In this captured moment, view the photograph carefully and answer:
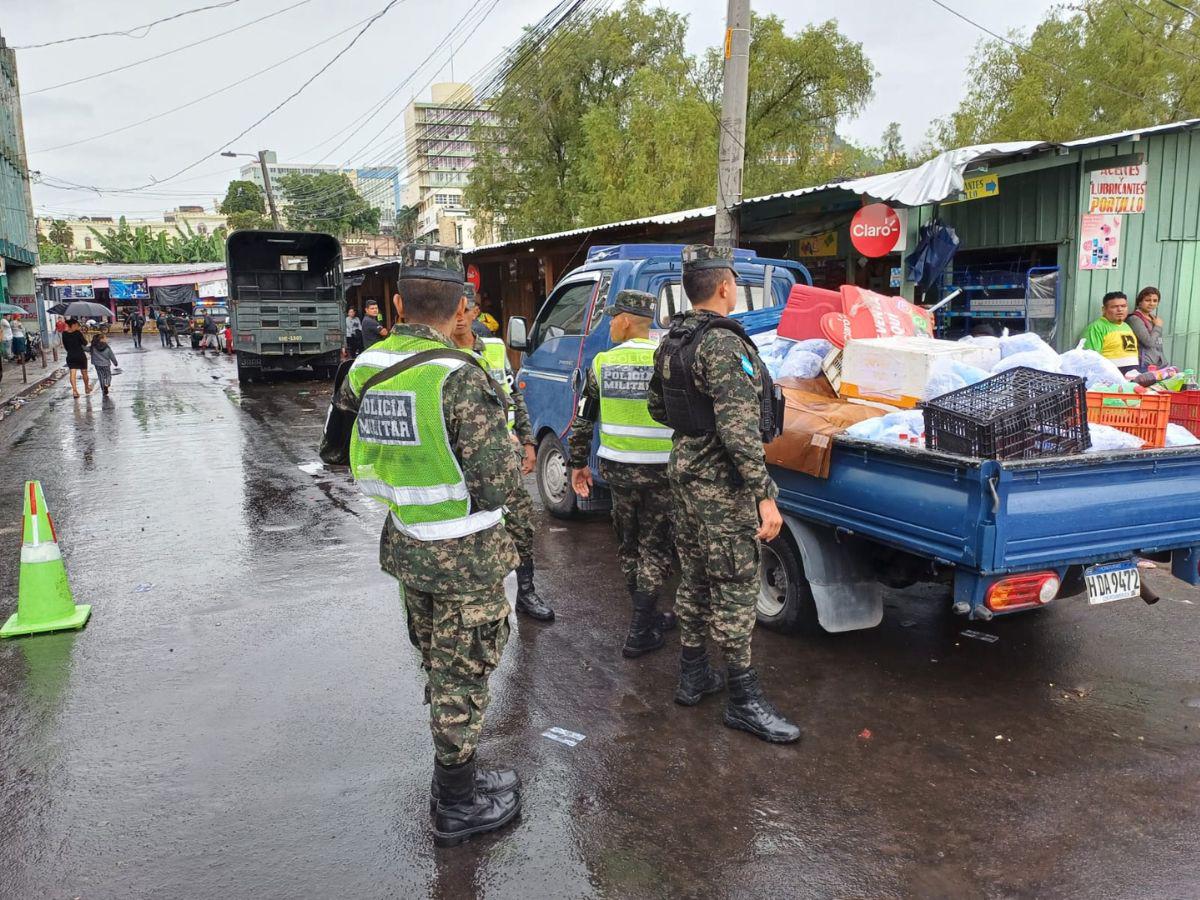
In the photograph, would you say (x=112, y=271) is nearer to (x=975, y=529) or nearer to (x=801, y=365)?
(x=801, y=365)

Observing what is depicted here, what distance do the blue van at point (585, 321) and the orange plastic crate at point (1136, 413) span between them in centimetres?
227

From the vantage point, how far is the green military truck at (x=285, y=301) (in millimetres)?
18531

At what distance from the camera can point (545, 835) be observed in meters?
2.96

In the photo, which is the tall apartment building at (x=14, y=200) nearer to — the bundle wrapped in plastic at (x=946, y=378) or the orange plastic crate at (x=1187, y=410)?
the bundle wrapped in plastic at (x=946, y=378)

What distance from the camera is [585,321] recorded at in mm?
6348

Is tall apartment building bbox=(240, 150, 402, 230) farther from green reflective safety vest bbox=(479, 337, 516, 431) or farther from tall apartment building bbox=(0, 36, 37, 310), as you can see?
green reflective safety vest bbox=(479, 337, 516, 431)

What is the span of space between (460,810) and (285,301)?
17594 millimetres

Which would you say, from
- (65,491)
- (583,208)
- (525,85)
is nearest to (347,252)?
(525,85)

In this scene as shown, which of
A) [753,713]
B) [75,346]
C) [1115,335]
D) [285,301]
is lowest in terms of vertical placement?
[753,713]

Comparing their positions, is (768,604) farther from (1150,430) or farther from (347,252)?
(347,252)

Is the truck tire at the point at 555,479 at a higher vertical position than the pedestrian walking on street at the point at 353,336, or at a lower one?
lower

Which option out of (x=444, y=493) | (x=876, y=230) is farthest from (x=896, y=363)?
(x=876, y=230)

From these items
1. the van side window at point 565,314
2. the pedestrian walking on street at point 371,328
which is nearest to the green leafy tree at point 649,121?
the pedestrian walking on street at point 371,328

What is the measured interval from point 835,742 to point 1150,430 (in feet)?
6.55
